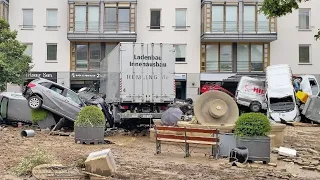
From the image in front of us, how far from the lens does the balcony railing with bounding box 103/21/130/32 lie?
35.5 metres

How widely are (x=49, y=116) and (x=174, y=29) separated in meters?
21.2

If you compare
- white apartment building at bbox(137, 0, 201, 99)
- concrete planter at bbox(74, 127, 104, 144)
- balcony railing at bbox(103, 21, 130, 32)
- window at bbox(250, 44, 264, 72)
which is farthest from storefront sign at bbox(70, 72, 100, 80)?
concrete planter at bbox(74, 127, 104, 144)

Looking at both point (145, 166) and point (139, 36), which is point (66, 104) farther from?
point (139, 36)

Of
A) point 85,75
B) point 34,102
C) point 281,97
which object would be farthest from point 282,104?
point 85,75

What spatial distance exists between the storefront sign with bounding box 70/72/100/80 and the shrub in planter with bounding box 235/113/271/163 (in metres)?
26.6

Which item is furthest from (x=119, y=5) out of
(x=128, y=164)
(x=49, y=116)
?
(x=128, y=164)

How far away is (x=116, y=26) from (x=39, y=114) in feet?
63.7

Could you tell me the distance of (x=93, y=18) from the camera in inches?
1410

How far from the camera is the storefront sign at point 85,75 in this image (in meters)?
35.8

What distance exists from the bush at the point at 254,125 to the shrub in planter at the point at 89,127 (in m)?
4.91

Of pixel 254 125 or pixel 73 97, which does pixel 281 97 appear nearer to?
pixel 73 97

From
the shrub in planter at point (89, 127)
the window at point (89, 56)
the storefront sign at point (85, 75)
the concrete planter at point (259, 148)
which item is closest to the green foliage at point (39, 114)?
the shrub in planter at point (89, 127)

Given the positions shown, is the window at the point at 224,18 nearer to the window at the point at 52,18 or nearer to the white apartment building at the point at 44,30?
the white apartment building at the point at 44,30

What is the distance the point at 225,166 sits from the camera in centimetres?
941
